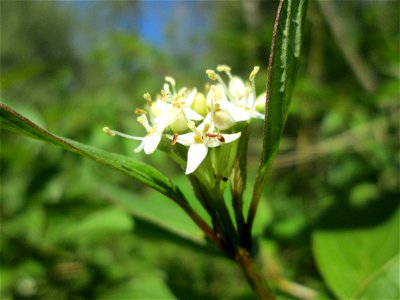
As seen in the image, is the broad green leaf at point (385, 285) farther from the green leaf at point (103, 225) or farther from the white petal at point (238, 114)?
the green leaf at point (103, 225)

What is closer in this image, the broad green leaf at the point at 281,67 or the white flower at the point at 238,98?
the broad green leaf at the point at 281,67

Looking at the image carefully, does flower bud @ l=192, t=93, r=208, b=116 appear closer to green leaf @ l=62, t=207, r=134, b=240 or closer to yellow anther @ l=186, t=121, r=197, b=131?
yellow anther @ l=186, t=121, r=197, b=131

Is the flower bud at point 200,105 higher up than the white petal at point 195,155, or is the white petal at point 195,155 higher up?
the flower bud at point 200,105

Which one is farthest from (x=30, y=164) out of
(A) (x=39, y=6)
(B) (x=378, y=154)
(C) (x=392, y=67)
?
(A) (x=39, y=6)

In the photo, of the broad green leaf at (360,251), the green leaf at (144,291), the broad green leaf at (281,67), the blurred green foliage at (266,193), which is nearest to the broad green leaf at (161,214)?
the blurred green foliage at (266,193)

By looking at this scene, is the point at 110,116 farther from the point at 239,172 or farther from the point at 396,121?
the point at 239,172

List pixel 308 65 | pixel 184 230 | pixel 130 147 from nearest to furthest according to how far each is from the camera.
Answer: pixel 184 230
pixel 130 147
pixel 308 65

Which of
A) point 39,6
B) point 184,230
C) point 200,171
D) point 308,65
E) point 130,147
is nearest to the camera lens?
point 200,171
